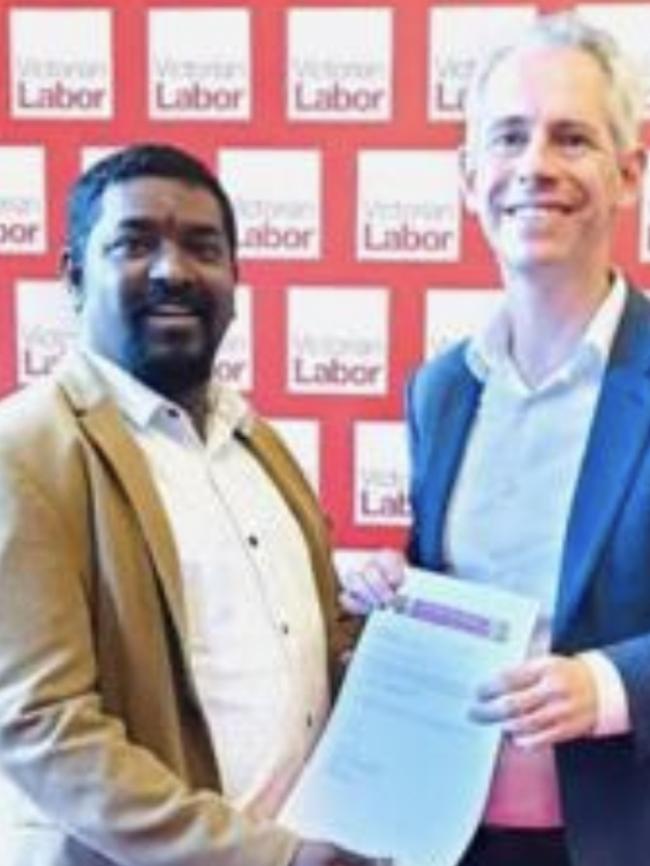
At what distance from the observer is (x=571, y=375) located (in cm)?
128

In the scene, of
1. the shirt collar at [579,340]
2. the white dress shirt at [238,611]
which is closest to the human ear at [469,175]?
the shirt collar at [579,340]

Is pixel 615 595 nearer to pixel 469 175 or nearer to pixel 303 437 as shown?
pixel 469 175

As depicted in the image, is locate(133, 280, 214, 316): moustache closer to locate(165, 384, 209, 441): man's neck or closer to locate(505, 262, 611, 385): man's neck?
locate(165, 384, 209, 441): man's neck

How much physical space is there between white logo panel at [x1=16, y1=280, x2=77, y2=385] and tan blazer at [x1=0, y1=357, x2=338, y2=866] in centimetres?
87

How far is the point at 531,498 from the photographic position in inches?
50.4

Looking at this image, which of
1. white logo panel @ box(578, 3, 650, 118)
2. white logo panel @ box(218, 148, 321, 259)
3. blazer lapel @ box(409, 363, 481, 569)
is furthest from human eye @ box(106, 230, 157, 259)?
white logo panel @ box(578, 3, 650, 118)

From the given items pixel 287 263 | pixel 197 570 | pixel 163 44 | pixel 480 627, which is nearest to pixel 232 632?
pixel 197 570

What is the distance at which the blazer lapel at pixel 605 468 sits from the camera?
1212 mm

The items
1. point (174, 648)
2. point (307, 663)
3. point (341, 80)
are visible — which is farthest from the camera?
point (341, 80)

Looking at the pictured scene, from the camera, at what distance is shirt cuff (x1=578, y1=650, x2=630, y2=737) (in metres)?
1.18

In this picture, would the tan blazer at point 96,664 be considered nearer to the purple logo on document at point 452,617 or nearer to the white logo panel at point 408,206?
the purple logo on document at point 452,617

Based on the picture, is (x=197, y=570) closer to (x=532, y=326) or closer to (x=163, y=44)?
(x=532, y=326)

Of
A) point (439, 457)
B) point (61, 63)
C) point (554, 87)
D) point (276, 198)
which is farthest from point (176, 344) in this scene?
point (61, 63)

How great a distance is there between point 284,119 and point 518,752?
3.34 ft
